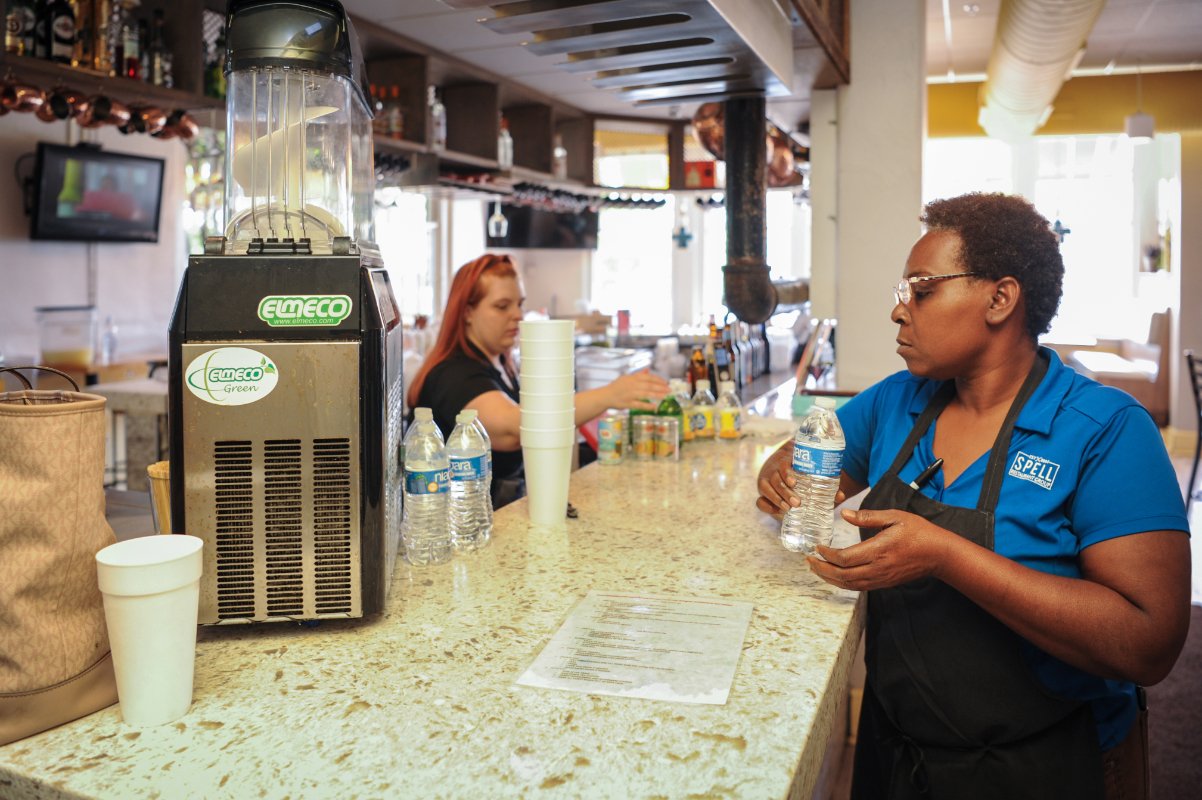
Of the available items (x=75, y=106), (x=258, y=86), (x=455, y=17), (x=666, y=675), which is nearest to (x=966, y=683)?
(x=666, y=675)

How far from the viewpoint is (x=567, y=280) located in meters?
11.6

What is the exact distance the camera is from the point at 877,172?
379 centimetres

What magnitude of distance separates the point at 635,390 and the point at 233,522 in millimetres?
1430

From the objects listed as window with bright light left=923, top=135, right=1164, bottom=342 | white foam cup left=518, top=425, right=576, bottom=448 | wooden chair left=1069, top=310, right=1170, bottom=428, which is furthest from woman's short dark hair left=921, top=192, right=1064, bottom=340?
window with bright light left=923, top=135, right=1164, bottom=342

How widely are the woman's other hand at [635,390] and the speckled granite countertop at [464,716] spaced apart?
947 millimetres

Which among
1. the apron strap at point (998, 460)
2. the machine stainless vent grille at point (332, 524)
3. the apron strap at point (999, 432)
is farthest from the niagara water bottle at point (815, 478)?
the machine stainless vent grille at point (332, 524)

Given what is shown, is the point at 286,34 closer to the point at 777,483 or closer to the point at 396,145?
the point at 777,483

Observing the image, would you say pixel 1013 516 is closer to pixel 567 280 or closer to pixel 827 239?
pixel 827 239

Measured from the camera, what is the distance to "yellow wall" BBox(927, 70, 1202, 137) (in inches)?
332

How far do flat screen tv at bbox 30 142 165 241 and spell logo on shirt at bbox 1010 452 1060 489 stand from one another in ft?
21.6

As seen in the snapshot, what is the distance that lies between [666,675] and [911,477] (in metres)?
0.66

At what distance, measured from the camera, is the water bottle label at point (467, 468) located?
1.69 meters

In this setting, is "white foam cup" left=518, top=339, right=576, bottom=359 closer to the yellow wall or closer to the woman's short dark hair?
the woman's short dark hair

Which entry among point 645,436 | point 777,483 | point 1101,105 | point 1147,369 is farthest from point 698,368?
point 1147,369
